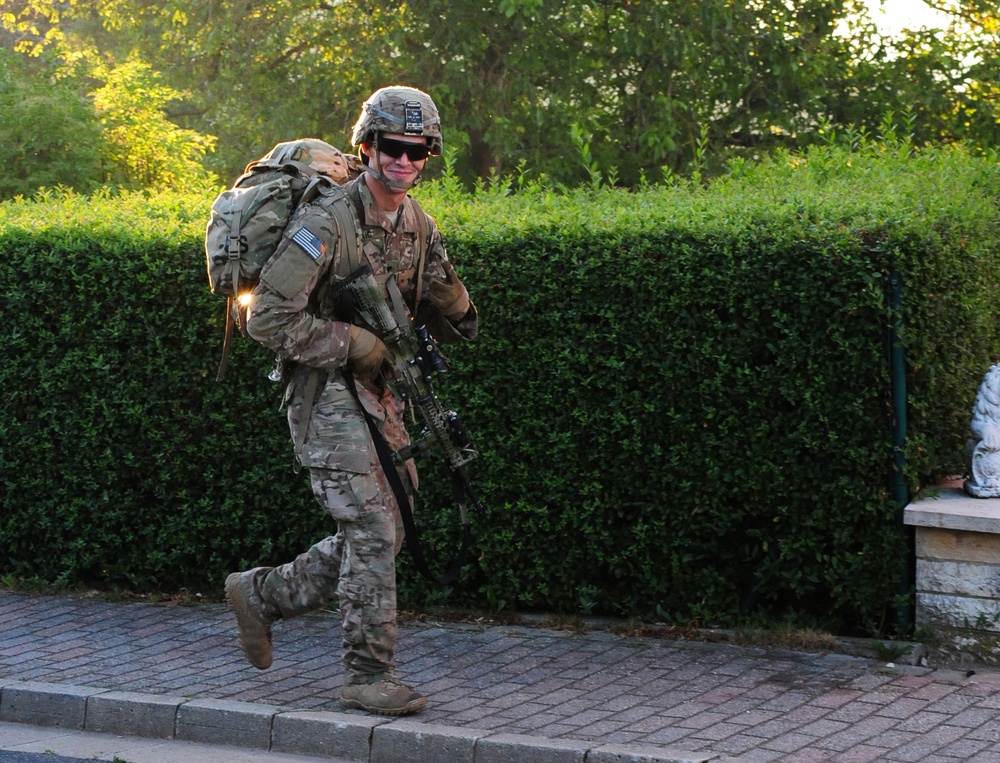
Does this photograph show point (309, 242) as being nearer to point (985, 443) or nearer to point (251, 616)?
point (251, 616)

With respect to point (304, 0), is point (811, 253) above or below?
below

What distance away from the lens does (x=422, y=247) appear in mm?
5199

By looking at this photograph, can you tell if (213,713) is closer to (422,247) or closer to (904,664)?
(422,247)

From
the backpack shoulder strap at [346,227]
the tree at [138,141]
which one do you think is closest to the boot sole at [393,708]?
the backpack shoulder strap at [346,227]

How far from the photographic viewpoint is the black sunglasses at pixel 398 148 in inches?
190

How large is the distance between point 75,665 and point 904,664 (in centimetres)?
350

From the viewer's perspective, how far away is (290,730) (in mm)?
4992

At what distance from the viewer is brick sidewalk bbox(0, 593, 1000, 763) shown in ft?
15.5

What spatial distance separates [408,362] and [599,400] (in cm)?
140

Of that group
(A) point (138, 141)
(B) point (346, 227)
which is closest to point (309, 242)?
(B) point (346, 227)

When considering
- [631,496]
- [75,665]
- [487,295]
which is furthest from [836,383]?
[75,665]

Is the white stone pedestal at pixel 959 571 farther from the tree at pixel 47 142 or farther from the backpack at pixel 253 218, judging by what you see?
the tree at pixel 47 142

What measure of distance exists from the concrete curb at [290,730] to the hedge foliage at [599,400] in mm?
1596

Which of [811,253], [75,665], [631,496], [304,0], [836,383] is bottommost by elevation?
[75,665]
